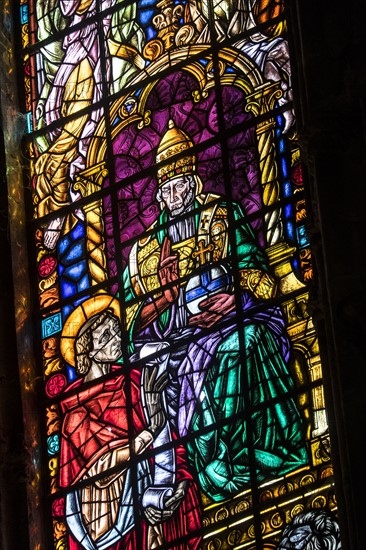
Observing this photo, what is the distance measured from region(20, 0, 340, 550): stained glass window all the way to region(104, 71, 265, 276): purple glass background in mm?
13

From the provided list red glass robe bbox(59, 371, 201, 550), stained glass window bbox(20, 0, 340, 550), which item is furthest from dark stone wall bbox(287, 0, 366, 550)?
red glass robe bbox(59, 371, 201, 550)

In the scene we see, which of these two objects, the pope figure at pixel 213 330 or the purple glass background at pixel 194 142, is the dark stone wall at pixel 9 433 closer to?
the purple glass background at pixel 194 142

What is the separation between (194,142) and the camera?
1788cm

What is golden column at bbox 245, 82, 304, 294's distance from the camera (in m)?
17.1

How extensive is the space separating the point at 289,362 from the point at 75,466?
64.4 inches

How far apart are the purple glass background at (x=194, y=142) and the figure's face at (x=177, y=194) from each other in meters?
0.10

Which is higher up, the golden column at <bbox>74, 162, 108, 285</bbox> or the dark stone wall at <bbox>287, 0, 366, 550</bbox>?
the golden column at <bbox>74, 162, 108, 285</bbox>

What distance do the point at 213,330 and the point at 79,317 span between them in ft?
3.86

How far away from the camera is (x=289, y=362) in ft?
55.2

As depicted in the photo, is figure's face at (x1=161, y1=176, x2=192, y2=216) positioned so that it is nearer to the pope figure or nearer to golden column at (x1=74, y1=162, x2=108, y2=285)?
the pope figure

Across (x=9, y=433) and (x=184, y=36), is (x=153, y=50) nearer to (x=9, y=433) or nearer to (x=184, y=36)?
(x=184, y=36)

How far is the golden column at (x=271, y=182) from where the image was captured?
1708 centimetres

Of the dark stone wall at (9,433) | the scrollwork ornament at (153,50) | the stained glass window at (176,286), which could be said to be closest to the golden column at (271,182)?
the stained glass window at (176,286)

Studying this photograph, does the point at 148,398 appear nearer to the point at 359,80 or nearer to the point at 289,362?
the point at 289,362
